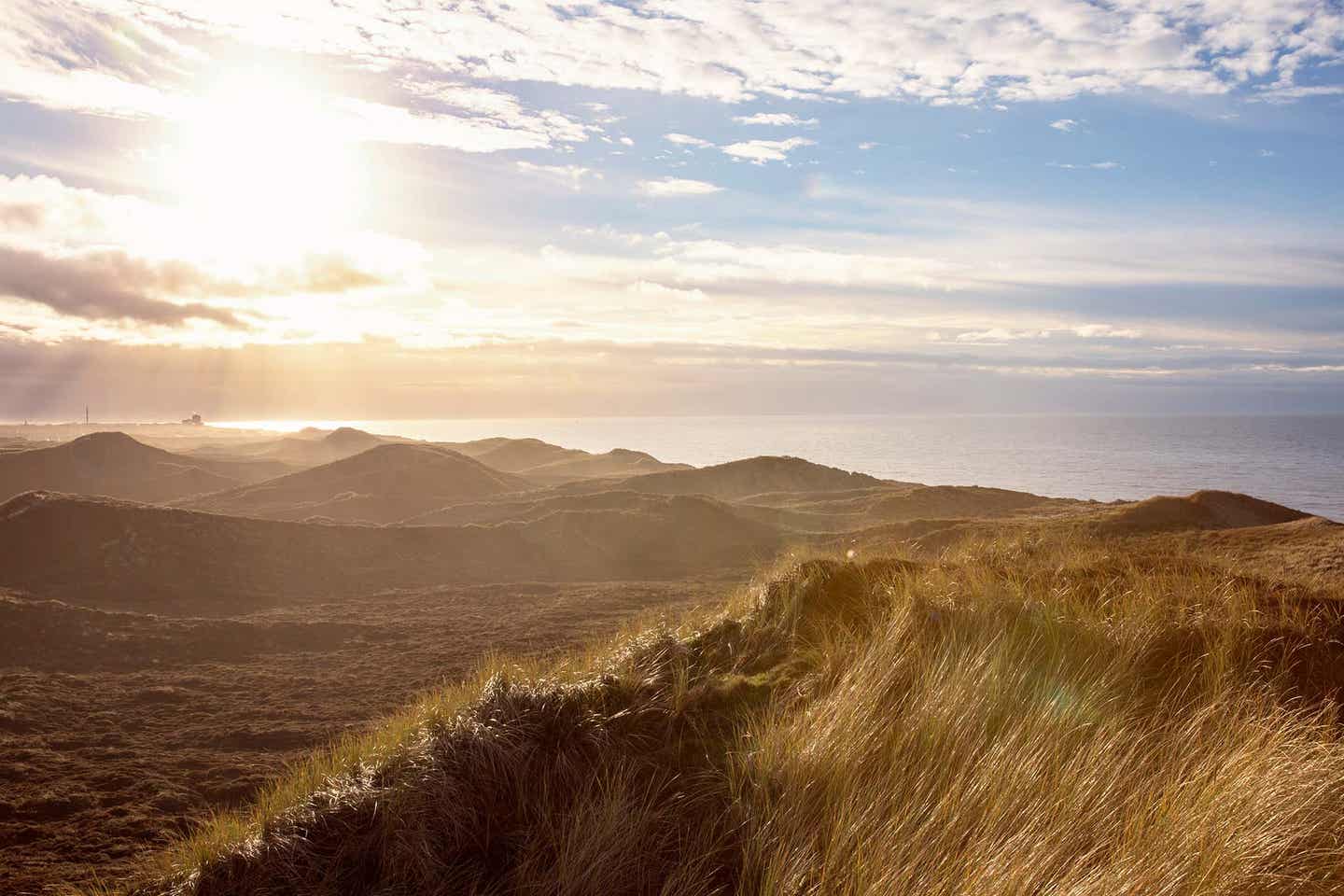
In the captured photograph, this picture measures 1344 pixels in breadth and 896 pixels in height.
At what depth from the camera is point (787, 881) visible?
3.65 metres

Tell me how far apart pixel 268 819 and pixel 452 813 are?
140 cm

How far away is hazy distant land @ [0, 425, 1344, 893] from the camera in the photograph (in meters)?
9.52

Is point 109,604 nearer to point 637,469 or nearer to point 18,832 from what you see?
point 18,832

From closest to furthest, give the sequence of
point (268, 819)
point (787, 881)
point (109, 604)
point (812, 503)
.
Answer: point (787, 881) < point (268, 819) < point (109, 604) < point (812, 503)

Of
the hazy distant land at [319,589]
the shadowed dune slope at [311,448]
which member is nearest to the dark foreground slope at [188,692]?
the hazy distant land at [319,589]

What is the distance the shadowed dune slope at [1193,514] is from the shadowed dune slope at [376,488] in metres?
35.1

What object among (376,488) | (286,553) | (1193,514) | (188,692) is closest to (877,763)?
(188,692)

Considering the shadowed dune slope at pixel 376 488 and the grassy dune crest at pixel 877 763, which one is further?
the shadowed dune slope at pixel 376 488

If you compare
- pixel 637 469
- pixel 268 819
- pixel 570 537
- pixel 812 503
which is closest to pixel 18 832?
pixel 268 819

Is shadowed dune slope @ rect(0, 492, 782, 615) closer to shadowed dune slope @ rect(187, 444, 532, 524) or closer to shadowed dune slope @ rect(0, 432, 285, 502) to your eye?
shadowed dune slope @ rect(187, 444, 532, 524)

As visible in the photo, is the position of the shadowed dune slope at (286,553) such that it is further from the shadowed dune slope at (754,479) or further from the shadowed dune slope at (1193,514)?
the shadowed dune slope at (754,479)

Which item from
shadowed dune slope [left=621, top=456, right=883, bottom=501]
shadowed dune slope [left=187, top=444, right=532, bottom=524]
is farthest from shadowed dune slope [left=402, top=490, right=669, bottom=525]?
shadowed dune slope [left=621, top=456, right=883, bottom=501]

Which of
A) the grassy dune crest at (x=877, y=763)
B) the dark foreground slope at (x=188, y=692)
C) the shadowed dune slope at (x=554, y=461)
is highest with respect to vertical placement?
the shadowed dune slope at (x=554, y=461)

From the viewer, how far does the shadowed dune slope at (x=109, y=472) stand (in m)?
57.4
